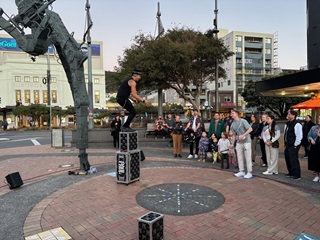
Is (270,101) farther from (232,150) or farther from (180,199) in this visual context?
(180,199)

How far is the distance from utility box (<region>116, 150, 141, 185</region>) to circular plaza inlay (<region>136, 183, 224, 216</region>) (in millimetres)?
670

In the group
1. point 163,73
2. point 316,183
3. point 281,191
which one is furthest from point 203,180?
point 163,73

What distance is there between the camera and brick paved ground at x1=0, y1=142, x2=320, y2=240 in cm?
374

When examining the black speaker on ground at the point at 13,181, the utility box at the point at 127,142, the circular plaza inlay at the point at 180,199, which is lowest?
the circular plaza inlay at the point at 180,199

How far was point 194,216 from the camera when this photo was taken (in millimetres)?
4266

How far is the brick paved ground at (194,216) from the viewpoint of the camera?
12.3 ft

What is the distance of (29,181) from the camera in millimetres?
6828

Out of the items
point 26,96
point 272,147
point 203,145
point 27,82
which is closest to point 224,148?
point 203,145

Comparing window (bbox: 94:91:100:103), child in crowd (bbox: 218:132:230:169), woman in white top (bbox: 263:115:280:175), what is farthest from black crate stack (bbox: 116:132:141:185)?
window (bbox: 94:91:100:103)

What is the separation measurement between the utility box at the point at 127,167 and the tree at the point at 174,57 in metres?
9.07

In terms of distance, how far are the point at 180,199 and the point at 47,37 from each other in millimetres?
5924

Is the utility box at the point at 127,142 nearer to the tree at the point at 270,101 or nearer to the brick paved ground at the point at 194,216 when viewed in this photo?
the brick paved ground at the point at 194,216

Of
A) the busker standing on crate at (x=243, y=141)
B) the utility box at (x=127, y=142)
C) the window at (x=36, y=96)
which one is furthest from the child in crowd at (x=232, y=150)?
the window at (x=36, y=96)

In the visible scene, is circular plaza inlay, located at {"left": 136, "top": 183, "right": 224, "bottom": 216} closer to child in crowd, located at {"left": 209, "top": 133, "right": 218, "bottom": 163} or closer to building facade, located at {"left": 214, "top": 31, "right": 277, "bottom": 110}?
child in crowd, located at {"left": 209, "top": 133, "right": 218, "bottom": 163}
